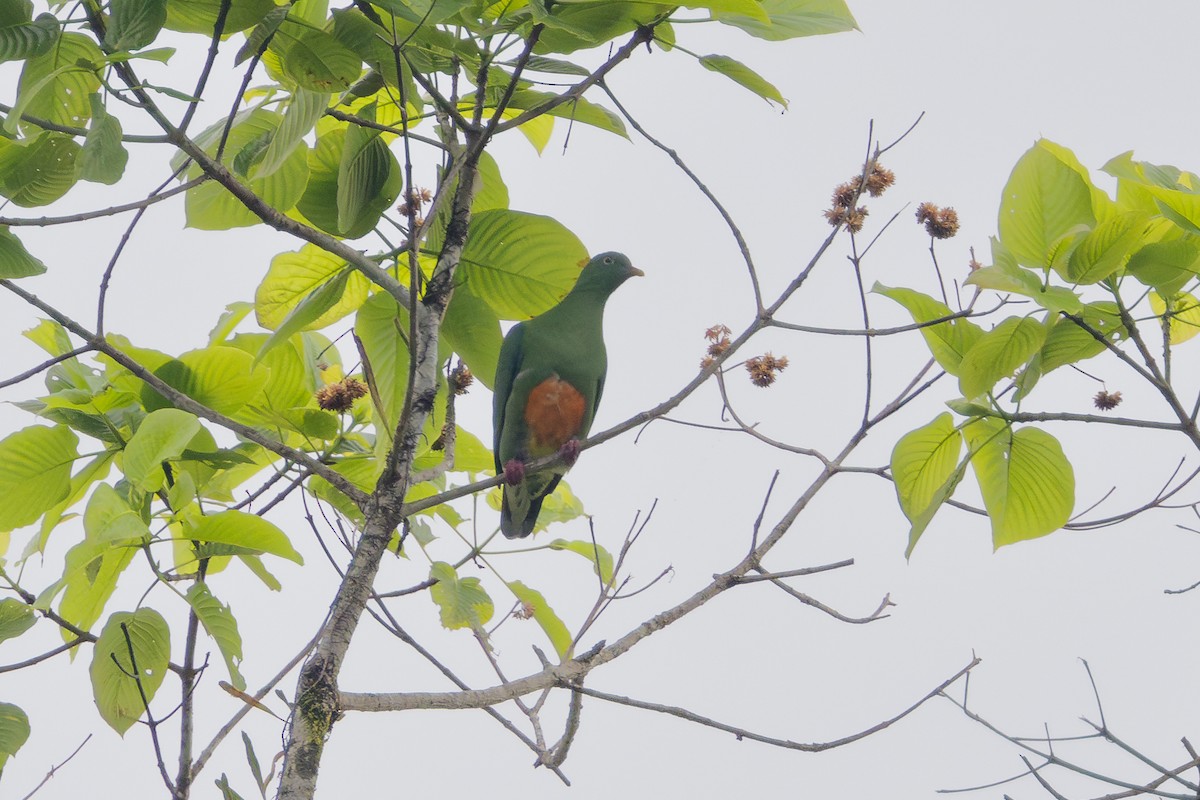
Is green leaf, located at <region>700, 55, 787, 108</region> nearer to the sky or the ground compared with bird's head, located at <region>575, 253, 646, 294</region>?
nearer to the ground

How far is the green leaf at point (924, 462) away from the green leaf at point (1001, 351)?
0.75 ft

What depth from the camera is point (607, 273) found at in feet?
16.8

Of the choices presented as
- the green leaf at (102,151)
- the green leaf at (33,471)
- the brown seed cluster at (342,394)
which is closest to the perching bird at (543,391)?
the brown seed cluster at (342,394)

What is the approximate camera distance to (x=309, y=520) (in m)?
2.68

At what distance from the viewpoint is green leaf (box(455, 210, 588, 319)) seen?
2.79m

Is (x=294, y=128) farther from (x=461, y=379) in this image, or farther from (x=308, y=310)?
(x=461, y=379)

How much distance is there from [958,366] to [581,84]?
1.11m

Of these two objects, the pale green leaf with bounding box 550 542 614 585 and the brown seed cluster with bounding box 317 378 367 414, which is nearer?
the brown seed cluster with bounding box 317 378 367 414

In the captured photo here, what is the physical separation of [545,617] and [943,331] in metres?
1.49

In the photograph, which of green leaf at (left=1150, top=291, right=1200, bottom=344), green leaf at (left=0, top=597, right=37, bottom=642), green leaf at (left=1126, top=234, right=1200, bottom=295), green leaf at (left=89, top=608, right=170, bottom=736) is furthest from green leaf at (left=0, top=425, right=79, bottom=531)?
green leaf at (left=1150, top=291, right=1200, bottom=344)

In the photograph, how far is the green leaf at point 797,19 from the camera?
7.50 ft

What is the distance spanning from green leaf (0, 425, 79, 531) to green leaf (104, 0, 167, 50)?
3.48 feet

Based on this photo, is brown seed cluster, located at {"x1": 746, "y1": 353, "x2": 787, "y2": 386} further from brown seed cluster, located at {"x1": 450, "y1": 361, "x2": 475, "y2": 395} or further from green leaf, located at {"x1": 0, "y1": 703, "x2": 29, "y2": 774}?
green leaf, located at {"x1": 0, "y1": 703, "x2": 29, "y2": 774}

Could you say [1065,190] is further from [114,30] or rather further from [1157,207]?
[114,30]
